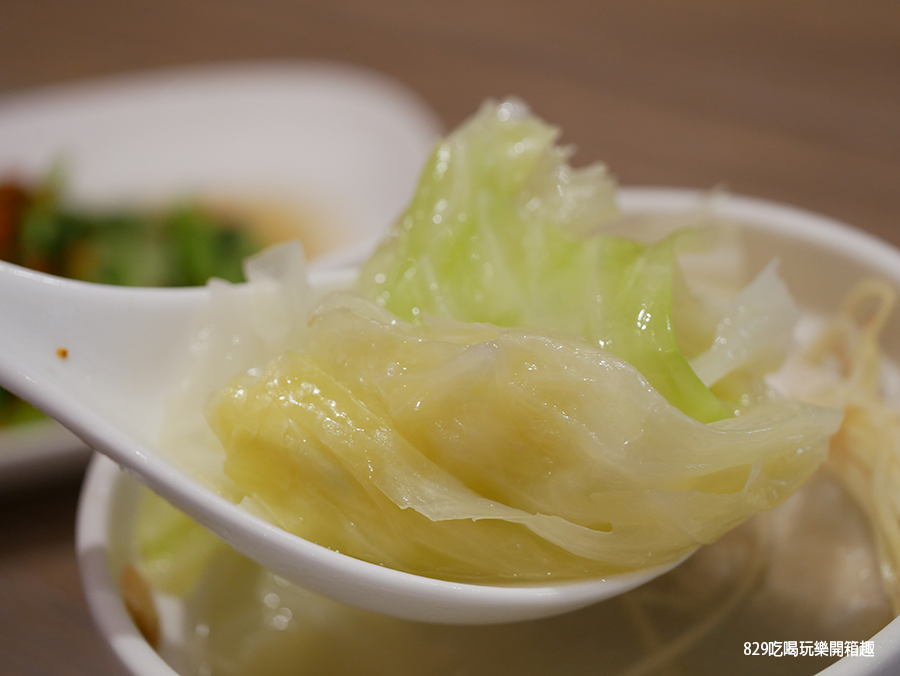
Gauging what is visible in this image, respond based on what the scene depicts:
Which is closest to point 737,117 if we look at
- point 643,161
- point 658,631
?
point 643,161

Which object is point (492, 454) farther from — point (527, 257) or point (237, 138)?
point (237, 138)

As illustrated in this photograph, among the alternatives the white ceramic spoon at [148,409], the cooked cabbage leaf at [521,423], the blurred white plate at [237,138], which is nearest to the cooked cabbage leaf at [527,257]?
the cooked cabbage leaf at [521,423]

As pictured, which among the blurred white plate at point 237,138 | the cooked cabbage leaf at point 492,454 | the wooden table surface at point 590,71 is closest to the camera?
the cooked cabbage leaf at point 492,454

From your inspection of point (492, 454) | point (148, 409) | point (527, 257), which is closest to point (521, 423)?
point (492, 454)

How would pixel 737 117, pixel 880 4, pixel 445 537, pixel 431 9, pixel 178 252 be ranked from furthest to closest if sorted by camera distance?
pixel 431 9 < pixel 880 4 < pixel 737 117 < pixel 178 252 < pixel 445 537

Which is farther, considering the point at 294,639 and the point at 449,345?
the point at 294,639

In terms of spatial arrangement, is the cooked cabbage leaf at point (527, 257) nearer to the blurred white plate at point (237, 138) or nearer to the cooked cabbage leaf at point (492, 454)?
the cooked cabbage leaf at point (492, 454)

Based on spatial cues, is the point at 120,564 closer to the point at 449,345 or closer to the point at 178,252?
the point at 449,345
